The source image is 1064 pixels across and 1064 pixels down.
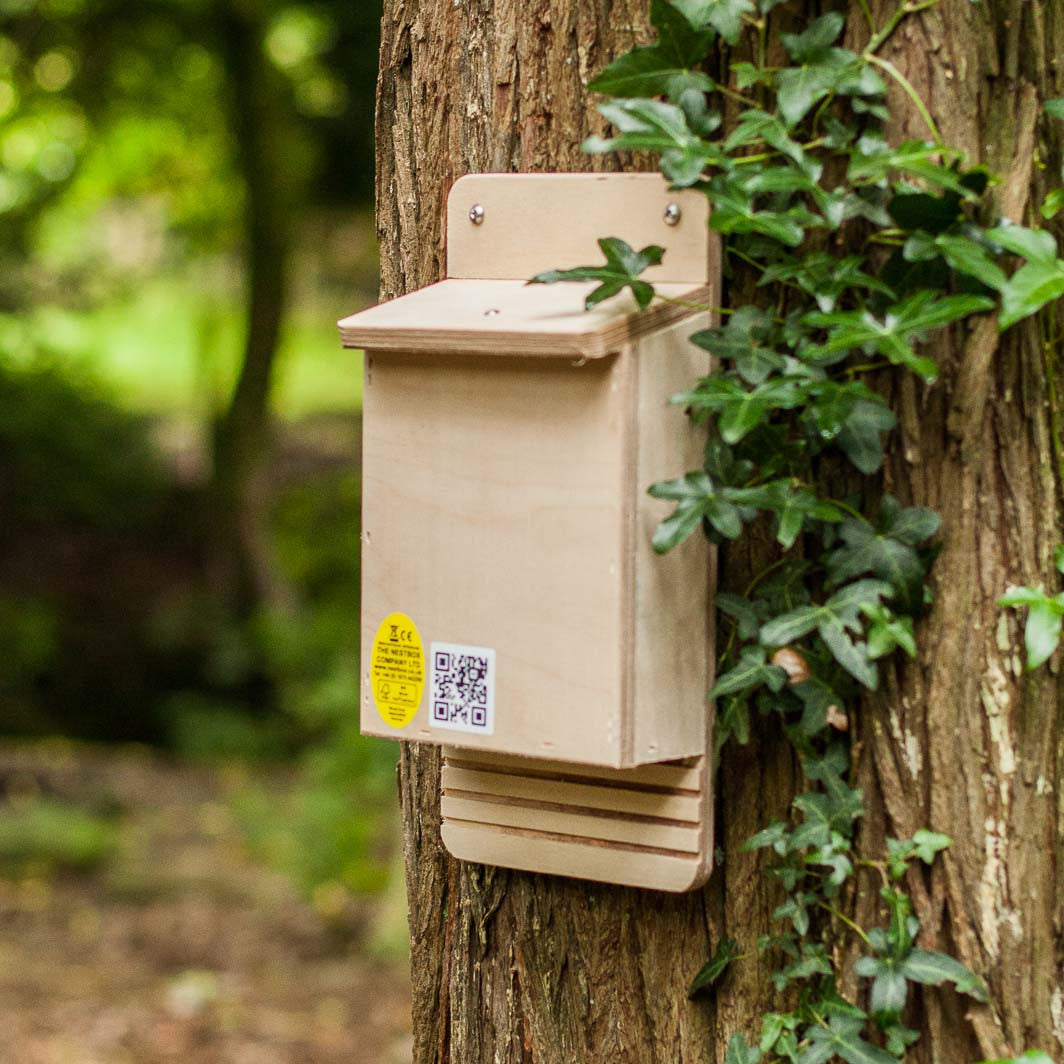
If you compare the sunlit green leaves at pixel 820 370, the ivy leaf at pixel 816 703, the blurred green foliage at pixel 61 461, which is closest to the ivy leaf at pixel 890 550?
the sunlit green leaves at pixel 820 370

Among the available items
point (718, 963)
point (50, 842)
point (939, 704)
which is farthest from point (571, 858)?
point (50, 842)

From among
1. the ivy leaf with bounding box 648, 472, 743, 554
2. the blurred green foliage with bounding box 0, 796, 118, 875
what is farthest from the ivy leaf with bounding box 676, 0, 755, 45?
the blurred green foliage with bounding box 0, 796, 118, 875

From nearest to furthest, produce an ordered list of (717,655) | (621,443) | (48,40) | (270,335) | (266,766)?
(621,443), (717,655), (266,766), (48,40), (270,335)

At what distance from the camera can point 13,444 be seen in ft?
30.9

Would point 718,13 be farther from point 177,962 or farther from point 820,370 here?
point 177,962

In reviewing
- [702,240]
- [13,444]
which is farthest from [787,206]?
[13,444]

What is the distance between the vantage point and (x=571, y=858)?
1.43m

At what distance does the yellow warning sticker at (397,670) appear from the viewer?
4.54ft

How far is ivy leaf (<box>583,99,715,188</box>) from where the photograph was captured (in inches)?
48.2

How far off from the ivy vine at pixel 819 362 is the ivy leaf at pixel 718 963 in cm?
6

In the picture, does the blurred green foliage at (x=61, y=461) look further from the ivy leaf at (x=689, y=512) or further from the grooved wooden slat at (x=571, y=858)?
the ivy leaf at (x=689, y=512)

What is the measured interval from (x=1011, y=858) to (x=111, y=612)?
863 centimetres

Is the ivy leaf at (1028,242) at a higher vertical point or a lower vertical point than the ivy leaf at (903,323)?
higher

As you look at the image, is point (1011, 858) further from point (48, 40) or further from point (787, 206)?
point (48, 40)
